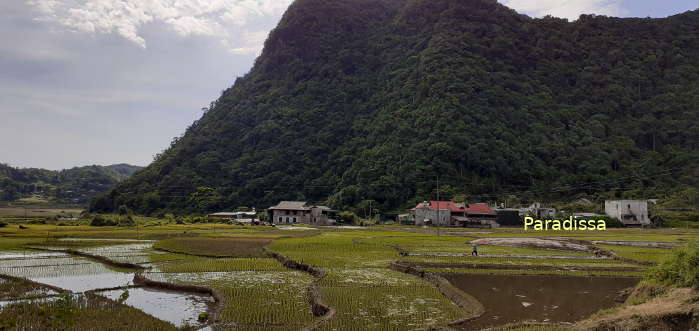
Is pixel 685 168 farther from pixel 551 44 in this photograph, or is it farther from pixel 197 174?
pixel 197 174

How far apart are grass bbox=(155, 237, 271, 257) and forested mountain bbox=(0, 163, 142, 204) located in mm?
113682

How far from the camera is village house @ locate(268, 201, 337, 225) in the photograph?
265ft

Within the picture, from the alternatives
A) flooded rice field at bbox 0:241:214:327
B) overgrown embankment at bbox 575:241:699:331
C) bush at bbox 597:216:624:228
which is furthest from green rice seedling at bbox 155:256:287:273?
bush at bbox 597:216:624:228

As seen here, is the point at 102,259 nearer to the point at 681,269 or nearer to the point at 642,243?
the point at 681,269

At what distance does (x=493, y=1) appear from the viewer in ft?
532

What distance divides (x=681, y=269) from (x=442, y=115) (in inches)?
3680

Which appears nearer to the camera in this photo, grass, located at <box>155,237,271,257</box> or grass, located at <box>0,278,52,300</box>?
grass, located at <box>0,278,52,300</box>

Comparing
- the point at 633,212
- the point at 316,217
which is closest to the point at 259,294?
the point at 316,217

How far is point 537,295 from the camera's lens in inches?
802

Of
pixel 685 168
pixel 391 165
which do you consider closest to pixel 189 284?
pixel 391 165

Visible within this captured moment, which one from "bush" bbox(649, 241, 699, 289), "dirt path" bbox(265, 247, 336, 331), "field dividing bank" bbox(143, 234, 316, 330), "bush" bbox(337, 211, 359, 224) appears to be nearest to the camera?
"dirt path" bbox(265, 247, 336, 331)

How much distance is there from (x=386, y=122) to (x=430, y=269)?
93.0 meters

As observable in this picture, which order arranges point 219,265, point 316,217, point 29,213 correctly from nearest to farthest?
point 219,265 < point 316,217 < point 29,213

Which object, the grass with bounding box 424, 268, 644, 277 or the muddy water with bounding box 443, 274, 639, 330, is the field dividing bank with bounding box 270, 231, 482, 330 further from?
the grass with bounding box 424, 268, 644, 277
